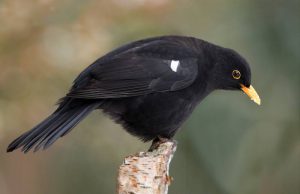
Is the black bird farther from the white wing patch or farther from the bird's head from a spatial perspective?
the bird's head

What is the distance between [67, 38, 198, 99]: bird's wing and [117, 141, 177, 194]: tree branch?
1.99ft

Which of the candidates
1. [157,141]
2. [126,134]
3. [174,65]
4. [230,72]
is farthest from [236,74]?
[126,134]

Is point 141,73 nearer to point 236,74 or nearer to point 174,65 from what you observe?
point 174,65

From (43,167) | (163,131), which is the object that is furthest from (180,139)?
(163,131)

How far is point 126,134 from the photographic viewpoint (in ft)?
25.1

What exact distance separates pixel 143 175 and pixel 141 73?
984 mm

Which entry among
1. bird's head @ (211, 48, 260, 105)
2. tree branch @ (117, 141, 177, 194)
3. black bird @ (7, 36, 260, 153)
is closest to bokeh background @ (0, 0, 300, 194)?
bird's head @ (211, 48, 260, 105)

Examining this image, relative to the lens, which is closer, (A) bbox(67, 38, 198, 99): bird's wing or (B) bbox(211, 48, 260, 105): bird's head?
(A) bbox(67, 38, 198, 99): bird's wing

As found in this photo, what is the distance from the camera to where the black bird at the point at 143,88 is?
5.41 m

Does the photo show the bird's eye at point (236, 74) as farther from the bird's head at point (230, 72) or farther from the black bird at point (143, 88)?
the black bird at point (143, 88)

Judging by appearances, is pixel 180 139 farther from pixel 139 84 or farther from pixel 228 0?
pixel 139 84

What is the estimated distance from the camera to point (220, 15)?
25.5 ft

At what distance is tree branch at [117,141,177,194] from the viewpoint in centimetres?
481

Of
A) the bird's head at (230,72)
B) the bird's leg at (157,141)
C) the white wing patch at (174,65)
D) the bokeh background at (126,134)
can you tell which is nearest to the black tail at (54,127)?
the bird's leg at (157,141)
